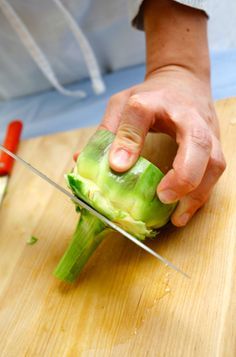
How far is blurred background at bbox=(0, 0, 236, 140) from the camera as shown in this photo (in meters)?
1.20

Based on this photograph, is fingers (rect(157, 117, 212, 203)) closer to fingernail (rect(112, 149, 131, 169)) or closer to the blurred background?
fingernail (rect(112, 149, 131, 169))

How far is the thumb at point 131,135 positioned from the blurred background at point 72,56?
417 millimetres

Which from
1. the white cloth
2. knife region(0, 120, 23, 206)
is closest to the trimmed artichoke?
knife region(0, 120, 23, 206)

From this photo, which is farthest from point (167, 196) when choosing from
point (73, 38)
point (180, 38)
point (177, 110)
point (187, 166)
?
Result: point (73, 38)

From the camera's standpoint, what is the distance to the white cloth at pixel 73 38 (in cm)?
121

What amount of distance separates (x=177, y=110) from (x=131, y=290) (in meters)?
0.33

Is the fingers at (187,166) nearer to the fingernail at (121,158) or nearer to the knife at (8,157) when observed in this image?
the fingernail at (121,158)

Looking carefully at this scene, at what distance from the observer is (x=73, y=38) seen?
4.21ft

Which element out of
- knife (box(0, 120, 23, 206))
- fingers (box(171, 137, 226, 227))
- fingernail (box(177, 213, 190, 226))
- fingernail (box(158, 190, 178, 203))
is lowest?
knife (box(0, 120, 23, 206))

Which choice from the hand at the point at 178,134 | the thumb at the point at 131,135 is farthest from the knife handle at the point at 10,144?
→ the thumb at the point at 131,135

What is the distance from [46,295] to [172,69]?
526mm

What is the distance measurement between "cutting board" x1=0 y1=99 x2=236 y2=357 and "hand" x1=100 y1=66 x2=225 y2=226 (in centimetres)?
6

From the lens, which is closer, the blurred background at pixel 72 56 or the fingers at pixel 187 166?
the fingers at pixel 187 166

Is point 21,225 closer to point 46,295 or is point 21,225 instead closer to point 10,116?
point 46,295
